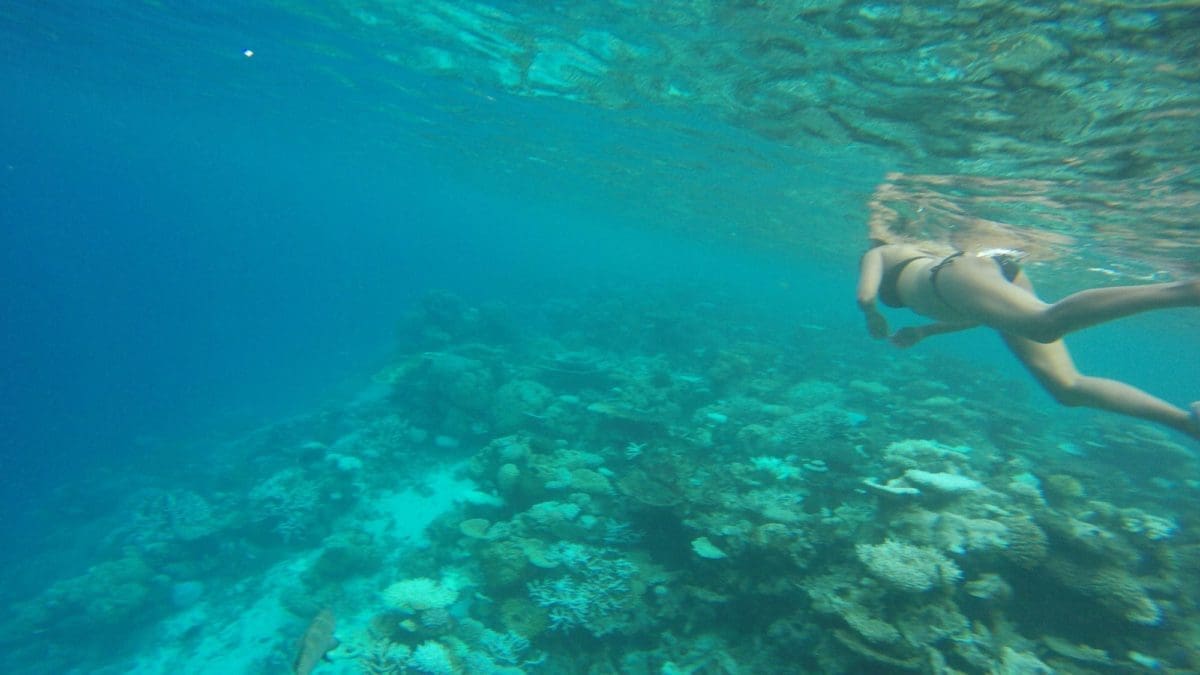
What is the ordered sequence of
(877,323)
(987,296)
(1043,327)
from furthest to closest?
1. (877,323)
2. (987,296)
3. (1043,327)

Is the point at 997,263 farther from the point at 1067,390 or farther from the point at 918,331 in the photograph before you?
the point at 1067,390

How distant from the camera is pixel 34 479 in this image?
18891mm

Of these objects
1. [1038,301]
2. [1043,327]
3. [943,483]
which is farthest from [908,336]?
[943,483]

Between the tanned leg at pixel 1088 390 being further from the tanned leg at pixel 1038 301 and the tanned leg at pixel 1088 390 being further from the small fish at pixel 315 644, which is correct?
the small fish at pixel 315 644

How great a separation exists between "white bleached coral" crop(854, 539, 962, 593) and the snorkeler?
1.94m

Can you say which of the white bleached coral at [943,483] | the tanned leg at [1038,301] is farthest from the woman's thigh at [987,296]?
the white bleached coral at [943,483]

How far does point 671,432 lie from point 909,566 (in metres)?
6.80

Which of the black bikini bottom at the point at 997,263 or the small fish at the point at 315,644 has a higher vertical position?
the black bikini bottom at the point at 997,263

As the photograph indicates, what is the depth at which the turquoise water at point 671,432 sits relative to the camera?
5789 millimetres

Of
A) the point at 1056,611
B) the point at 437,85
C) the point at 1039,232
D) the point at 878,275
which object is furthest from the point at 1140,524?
the point at 437,85

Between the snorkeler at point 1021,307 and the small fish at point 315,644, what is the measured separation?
8.51 m

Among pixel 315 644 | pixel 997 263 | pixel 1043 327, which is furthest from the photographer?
pixel 315 644

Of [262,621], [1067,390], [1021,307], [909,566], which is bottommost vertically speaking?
[262,621]

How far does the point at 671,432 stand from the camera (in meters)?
11.8
